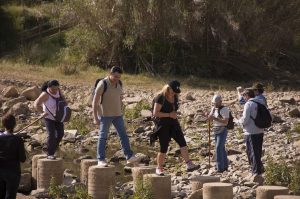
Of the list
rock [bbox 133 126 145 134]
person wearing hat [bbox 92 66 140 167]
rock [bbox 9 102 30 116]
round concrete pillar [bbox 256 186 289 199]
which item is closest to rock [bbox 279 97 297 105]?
rock [bbox 133 126 145 134]

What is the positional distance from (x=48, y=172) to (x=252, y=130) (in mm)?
3381

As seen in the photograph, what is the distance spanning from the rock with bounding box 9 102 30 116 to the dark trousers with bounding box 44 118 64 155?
916cm

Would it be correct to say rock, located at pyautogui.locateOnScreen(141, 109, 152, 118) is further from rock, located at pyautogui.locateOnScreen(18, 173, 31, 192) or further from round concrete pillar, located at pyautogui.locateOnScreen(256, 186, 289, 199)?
round concrete pillar, located at pyautogui.locateOnScreen(256, 186, 289, 199)

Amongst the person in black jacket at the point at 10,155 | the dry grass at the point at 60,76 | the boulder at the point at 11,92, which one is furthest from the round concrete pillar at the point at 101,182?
the dry grass at the point at 60,76

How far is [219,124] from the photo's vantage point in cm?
1348

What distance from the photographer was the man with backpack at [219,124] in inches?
527

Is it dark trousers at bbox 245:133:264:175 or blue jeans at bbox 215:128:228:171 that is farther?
blue jeans at bbox 215:128:228:171

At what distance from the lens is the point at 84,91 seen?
990 inches

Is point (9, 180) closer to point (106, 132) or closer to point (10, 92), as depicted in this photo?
point (106, 132)

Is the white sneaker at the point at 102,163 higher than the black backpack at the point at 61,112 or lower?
lower

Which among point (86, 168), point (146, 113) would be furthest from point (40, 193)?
point (146, 113)

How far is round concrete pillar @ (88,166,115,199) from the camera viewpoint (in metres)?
11.8

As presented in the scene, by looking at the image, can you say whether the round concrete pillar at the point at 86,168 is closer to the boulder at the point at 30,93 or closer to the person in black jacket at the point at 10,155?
the person in black jacket at the point at 10,155

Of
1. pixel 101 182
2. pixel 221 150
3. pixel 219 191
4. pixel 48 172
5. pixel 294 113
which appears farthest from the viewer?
pixel 294 113
